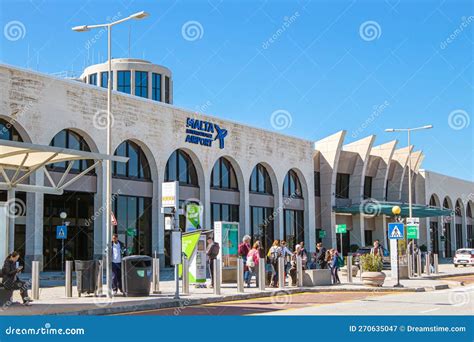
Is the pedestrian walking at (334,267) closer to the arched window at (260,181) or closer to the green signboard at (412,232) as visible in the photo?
the green signboard at (412,232)

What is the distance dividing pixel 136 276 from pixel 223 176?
25606 mm

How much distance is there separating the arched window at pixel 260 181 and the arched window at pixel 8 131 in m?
20.4

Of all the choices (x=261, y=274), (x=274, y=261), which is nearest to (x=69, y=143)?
(x=274, y=261)

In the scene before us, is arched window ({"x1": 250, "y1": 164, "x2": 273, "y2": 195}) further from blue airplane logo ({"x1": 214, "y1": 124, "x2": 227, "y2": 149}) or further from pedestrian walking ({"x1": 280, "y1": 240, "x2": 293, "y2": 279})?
pedestrian walking ({"x1": 280, "y1": 240, "x2": 293, "y2": 279})

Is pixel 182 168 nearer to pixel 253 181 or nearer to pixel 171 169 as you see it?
pixel 171 169

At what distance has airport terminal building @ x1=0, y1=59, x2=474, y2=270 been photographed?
32594mm

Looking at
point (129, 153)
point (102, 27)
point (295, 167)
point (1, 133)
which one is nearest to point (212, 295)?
point (102, 27)

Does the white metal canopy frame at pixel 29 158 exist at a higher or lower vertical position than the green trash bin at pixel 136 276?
higher

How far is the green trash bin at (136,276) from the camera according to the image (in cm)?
2044

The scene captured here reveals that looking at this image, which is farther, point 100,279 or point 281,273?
point 281,273

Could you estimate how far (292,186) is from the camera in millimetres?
53344

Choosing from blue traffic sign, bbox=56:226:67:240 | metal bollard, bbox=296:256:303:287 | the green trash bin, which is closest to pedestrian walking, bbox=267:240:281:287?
metal bollard, bbox=296:256:303:287

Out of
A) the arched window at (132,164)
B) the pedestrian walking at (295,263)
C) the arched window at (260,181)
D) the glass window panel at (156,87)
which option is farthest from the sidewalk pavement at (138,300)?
the glass window panel at (156,87)

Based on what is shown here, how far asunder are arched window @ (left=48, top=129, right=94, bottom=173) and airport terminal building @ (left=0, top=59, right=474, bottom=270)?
0.06m
